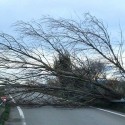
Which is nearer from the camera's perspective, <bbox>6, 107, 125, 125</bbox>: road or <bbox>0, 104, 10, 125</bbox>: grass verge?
<bbox>6, 107, 125, 125</bbox>: road

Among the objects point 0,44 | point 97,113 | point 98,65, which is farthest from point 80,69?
point 0,44

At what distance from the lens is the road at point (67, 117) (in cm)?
1562

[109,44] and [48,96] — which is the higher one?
[109,44]

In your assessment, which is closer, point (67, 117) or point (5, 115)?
point (67, 117)

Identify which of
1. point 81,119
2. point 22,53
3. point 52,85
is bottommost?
point 81,119

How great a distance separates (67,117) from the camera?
17438mm

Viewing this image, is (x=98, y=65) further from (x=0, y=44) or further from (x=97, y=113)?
(x=0, y=44)

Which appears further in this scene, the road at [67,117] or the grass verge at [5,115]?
the grass verge at [5,115]

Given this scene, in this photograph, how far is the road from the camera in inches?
615

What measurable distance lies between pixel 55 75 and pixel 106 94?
221cm

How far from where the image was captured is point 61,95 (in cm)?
1781

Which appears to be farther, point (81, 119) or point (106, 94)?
point (106, 94)

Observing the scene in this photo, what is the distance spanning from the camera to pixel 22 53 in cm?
1791

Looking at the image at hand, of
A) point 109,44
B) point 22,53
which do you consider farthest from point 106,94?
point 22,53
